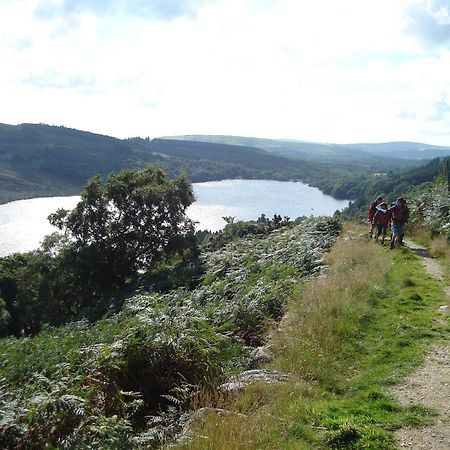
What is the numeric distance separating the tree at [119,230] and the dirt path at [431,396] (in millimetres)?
29874

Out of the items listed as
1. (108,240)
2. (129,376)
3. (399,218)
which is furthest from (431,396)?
(108,240)

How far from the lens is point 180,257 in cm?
3784

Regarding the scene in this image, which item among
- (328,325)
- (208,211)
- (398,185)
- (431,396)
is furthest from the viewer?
(208,211)

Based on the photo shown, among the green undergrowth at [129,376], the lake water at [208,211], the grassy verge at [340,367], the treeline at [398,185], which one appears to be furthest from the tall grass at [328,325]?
the treeline at [398,185]

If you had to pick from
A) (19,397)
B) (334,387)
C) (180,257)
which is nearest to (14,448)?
(19,397)

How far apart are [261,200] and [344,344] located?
142977mm

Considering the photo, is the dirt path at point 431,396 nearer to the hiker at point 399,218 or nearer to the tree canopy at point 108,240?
the hiker at point 399,218

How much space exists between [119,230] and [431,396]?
104 ft

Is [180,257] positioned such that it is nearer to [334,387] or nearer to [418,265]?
[418,265]

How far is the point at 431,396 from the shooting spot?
657 centimetres

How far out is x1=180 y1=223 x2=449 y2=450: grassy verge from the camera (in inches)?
217

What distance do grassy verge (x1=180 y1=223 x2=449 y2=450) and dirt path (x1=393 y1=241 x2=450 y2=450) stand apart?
0.51ft

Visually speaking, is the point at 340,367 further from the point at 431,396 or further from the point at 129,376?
the point at 129,376

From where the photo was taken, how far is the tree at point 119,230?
35.2 m
